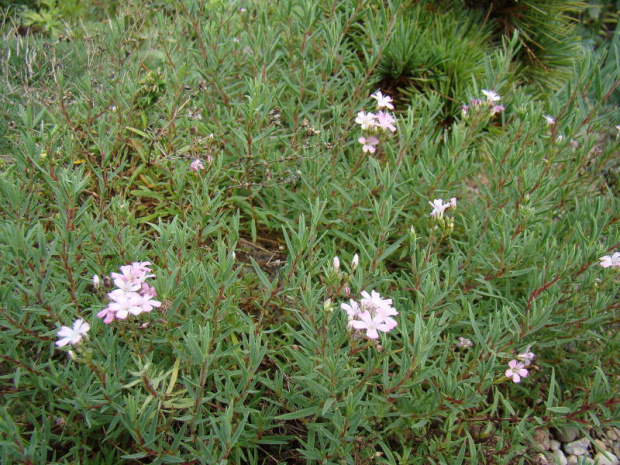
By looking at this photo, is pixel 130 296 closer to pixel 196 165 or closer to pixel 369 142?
pixel 196 165

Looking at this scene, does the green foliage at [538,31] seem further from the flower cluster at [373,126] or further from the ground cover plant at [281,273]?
the flower cluster at [373,126]

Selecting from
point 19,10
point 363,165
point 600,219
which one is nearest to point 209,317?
point 363,165

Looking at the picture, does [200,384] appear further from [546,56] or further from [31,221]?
[546,56]

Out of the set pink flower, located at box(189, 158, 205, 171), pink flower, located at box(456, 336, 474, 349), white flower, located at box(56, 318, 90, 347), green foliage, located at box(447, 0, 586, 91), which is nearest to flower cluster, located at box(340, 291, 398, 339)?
pink flower, located at box(456, 336, 474, 349)

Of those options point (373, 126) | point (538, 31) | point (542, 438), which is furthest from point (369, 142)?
point (538, 31)

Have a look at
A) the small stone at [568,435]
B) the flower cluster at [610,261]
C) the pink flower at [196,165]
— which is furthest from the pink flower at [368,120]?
the small stone at [568,435]
